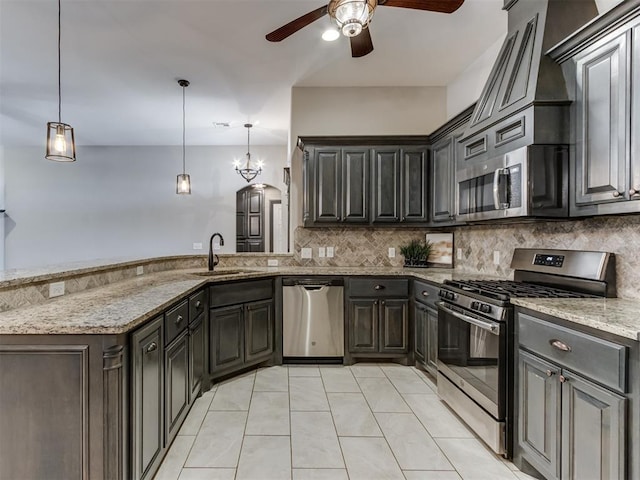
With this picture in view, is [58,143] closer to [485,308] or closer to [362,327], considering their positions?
[362,327]

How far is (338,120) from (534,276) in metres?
2.66

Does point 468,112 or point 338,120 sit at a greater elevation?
point 338,120

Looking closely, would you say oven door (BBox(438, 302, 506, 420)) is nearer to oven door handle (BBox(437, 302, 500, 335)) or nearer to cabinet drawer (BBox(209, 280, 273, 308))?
oven door handle (BBox(437, 302, 500, 335))

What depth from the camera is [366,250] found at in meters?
4.00

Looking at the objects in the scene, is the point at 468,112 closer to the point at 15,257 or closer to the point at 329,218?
the point at 329,218

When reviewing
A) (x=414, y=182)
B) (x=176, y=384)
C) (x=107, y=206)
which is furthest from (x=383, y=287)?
(x=107, y=206)

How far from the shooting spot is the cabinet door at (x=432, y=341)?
2891mm

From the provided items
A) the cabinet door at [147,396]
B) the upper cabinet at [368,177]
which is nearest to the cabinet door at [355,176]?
the upper cabinet at [368,177]

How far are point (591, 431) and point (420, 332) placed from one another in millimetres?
1782

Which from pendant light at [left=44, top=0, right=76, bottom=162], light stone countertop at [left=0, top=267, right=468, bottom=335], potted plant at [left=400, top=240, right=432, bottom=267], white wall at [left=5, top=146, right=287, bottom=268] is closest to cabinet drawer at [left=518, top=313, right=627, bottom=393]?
light stone countertop at [left=0, top=267, right=468, bottom=335]

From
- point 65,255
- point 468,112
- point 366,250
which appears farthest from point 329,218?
point 65,255

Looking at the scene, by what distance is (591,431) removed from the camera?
141cm

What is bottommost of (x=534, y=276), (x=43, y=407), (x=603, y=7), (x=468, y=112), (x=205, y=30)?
(x=43, y=407)

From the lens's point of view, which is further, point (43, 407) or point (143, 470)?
point (143, 470)
